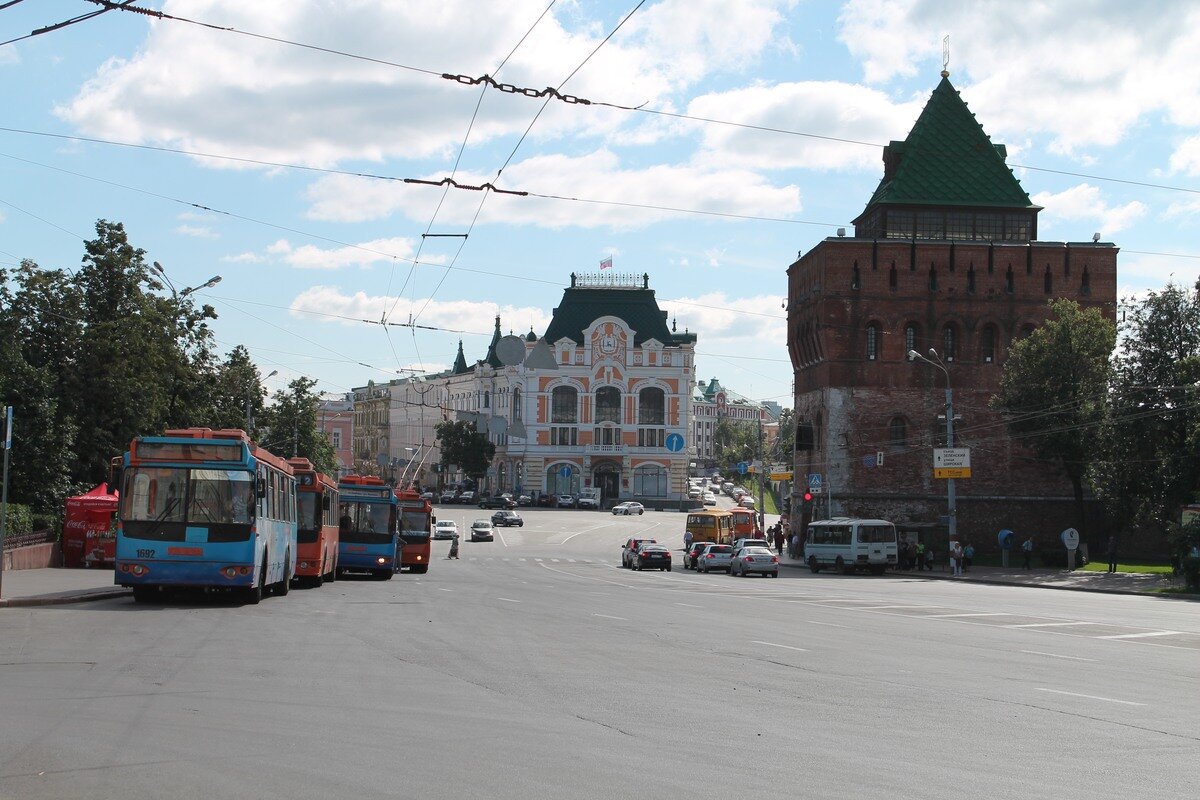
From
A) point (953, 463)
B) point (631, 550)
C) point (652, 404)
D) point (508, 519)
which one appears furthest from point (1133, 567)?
point (652, 404)

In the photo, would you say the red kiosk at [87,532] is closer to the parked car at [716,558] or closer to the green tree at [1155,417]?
the parked car at [716,558]

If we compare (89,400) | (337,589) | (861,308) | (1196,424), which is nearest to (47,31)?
(337,589)

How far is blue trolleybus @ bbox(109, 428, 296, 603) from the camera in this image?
73.0 ft

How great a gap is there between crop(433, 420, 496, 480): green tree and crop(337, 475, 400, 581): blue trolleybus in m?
86.1

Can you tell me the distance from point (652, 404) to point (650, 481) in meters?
7.08

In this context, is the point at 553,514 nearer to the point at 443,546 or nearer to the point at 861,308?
the point at 443,546

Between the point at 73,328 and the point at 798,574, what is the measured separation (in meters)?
29.1

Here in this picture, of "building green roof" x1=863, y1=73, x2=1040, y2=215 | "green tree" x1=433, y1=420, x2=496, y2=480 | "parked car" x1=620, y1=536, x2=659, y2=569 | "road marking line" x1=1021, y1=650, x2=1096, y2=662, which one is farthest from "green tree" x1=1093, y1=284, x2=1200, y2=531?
"green tree" x1=433, y1=420, x2=496, y2=480

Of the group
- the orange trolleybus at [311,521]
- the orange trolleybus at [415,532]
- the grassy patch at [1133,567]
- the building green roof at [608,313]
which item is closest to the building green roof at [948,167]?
the grassy patch at [1133,567]

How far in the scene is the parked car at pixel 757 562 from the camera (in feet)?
167

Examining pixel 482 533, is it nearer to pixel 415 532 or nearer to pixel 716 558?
pixel 716 558

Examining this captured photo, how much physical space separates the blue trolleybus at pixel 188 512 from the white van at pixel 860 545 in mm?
36502

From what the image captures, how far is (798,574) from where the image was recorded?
54.6 meters

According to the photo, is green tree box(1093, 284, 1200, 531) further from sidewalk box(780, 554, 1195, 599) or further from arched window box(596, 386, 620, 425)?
arched window box(596, 386, 620, 425)
